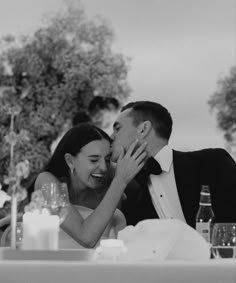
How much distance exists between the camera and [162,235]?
1640mm

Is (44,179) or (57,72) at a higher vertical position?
(57,72)

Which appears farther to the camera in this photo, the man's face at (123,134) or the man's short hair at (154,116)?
the man's short hair at (154,116)

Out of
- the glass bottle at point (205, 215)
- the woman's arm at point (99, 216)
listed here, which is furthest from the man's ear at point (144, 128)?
the glass bottle at point (205, 215)

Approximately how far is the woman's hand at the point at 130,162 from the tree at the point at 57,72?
10.5 feet

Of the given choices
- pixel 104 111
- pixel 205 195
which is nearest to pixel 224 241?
pixel 205 195

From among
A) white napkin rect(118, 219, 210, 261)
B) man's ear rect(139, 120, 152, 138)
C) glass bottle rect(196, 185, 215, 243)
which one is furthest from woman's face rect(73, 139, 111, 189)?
white napkin rect(118, 219, 210, 261)

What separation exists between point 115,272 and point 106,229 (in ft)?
4.26

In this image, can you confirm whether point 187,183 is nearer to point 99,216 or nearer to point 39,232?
point 99,216

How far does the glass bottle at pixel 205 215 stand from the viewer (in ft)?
6.90

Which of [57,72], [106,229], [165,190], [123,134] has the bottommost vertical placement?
[106,229]

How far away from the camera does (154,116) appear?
3113mm

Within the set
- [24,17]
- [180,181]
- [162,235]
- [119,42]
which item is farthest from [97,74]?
[162,235]

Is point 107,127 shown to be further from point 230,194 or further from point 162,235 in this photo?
point 162,235

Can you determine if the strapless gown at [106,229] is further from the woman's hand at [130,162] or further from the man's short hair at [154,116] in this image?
the man's short hair at [154,116]
